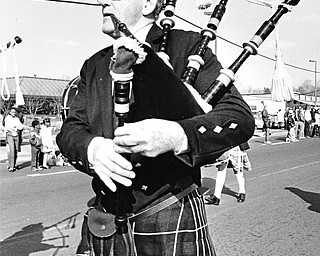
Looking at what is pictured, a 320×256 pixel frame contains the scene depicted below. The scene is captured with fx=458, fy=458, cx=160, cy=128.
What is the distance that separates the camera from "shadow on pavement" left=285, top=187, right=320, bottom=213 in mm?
6600

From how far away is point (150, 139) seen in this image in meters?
1.35

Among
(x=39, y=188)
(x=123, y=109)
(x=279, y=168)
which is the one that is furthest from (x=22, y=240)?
(x=279, y=168)

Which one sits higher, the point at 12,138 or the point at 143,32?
the point at 143,32

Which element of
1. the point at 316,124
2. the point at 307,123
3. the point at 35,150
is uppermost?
the point at 35,150

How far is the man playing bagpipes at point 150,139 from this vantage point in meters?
1.43

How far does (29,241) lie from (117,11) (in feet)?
12.6

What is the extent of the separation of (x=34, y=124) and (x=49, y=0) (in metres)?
4.96

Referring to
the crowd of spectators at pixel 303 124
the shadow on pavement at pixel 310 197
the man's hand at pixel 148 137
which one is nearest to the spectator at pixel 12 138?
the shadow on pavement at pixel 310 197

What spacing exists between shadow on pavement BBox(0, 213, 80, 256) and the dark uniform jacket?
310cm

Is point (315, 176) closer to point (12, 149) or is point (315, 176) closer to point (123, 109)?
point (12, 149)

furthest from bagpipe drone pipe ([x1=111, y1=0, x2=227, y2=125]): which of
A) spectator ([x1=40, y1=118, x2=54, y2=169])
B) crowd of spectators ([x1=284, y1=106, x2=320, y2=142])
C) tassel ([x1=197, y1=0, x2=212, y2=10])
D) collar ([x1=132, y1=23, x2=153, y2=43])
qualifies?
crowd of spectators ([x1=284, y1=106, x2=320, y2=142])

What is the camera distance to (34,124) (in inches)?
444

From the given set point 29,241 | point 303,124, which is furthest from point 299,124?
point 29,241

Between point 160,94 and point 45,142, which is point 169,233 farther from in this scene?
point 45,142
